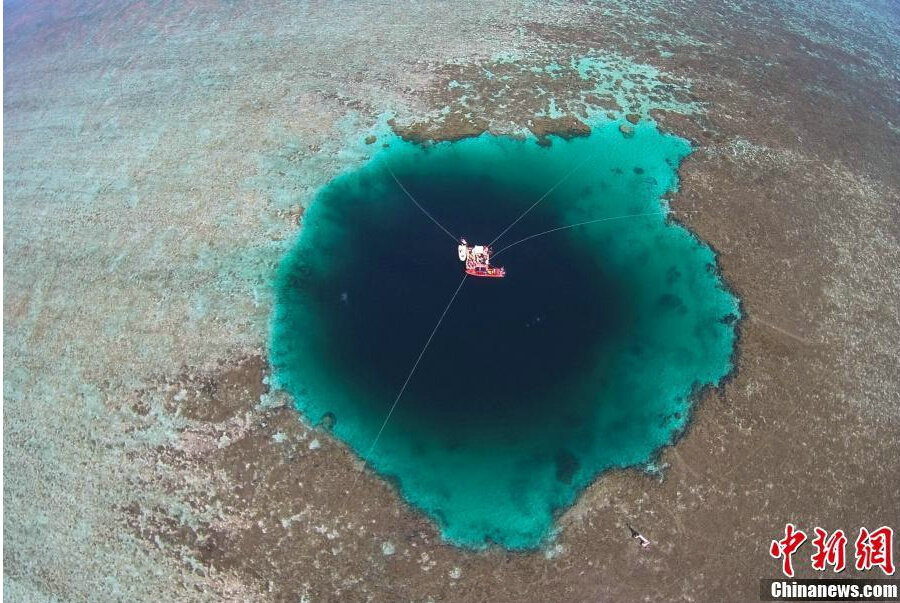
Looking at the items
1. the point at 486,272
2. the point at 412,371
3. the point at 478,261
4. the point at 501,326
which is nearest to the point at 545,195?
the point at 478,261

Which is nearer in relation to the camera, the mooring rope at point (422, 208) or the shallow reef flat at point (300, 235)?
the shallow reef flat at point (300, 235)

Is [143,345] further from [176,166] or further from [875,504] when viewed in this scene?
[875,504]

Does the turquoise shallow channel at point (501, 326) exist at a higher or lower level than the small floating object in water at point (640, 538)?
higher

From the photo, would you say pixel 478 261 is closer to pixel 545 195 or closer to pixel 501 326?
pixel 501 326

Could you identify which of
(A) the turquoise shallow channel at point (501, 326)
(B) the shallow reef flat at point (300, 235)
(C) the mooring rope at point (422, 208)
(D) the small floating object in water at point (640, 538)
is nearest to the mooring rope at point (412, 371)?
(A) the turquoise shallow channel at point (501, 326)

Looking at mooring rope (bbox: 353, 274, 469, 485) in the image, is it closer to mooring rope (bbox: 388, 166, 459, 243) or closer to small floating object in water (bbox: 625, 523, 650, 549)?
mooring rope (bbox: 388, 166, 459, 243)

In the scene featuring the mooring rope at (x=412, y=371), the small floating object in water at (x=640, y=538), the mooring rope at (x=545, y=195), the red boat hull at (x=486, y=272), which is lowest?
the small floating object in water at (x=640, y=538)

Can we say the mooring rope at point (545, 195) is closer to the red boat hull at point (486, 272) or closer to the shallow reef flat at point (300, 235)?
the red boat hull at point (486, 272)

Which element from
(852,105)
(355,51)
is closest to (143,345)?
(355,51)
